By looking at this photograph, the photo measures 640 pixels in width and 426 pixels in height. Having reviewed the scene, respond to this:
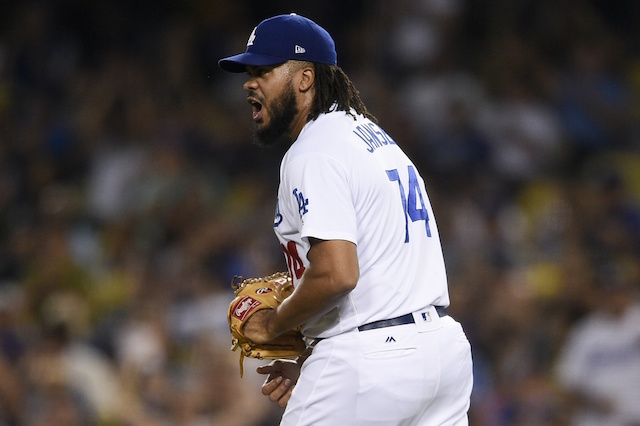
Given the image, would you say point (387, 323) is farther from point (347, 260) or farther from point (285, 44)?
point (285, 44)

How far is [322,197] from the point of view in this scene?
319 cm

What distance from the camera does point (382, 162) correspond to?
134 inches

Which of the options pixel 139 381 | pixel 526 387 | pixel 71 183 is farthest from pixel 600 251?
pixel 71 183

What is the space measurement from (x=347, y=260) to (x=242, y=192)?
553 cm

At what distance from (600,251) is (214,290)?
2956 mm

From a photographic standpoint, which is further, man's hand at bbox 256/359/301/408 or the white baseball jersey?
man's hand at bbox 256/359/301/408

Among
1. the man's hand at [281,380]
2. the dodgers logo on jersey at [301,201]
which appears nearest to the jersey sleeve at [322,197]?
the dodgers logo on jersey at [301,201]

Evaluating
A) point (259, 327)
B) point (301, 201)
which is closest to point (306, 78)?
point (301, 201)

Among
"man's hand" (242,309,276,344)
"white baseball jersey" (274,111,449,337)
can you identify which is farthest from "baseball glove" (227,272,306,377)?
"white baseball jersey" (274,111,449,337)

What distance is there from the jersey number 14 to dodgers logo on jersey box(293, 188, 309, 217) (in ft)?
Answer: 1.15

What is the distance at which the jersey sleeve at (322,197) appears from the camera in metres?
3.17

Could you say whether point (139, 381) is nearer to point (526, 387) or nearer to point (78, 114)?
point (526, 387)

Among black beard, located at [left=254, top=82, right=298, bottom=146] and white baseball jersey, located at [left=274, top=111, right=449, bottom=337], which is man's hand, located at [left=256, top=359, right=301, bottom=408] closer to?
white baseball jersey, located at [left=274, top=111, right=449, bottom=337]

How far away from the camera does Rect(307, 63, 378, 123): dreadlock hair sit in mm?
3574
